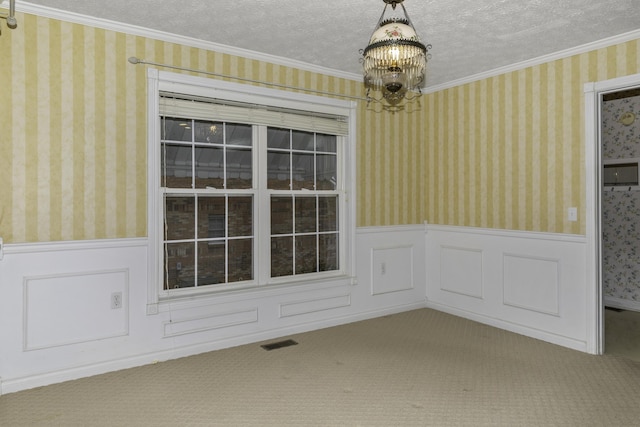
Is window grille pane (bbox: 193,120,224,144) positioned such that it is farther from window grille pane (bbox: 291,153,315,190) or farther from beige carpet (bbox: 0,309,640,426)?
beige carpet (bbox: 0,309,640,426)

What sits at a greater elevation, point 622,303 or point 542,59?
point 542,59

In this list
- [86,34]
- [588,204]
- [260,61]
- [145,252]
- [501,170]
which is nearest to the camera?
[86,34]

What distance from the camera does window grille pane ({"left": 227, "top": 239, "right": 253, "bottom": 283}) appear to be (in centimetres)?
393

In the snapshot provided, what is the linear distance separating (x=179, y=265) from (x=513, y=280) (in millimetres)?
3215

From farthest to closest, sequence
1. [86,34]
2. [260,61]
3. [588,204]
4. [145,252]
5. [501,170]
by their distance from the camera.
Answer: [501,170] → [260,61] → [588,204] → [145,252] → [86,34]

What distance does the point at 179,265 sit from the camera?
367 centimetres

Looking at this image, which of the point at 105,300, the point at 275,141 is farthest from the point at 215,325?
the point at 275,141

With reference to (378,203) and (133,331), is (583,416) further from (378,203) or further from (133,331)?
(133,331)

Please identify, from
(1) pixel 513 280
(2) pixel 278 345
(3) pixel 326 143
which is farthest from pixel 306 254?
(1) pixel 513 280

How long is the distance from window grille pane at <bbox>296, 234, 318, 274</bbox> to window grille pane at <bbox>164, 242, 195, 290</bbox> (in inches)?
42.4

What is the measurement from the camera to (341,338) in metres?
4.05

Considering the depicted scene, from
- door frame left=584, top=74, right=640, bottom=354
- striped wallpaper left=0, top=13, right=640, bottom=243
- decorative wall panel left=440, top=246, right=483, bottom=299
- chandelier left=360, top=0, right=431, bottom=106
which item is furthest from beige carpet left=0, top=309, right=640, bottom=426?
chandelier left=360, top=0, right=431, bottom=106

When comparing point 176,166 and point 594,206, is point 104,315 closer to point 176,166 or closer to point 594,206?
point 176,166

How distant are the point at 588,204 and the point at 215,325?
340 cm
